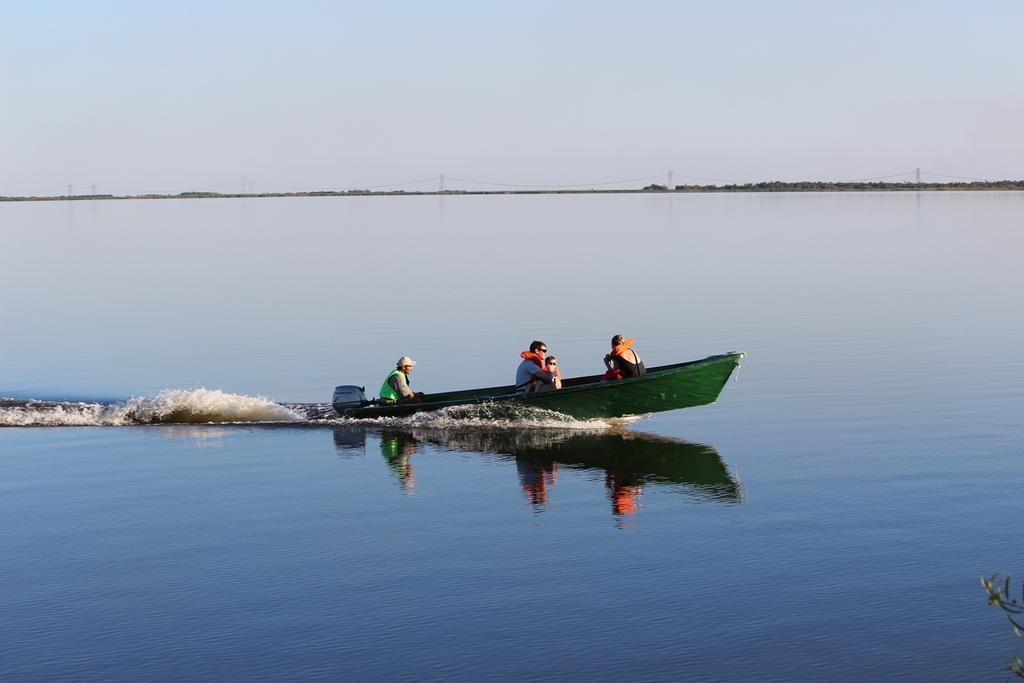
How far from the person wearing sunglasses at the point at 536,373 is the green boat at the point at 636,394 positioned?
0.30 metres

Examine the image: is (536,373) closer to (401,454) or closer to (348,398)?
(401,454)

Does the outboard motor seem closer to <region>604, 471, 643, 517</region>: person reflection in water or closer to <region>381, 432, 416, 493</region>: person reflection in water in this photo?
<region>381, 432, 416, 493</region>: person reflection in water

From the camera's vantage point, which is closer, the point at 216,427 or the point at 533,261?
the point at 216,427

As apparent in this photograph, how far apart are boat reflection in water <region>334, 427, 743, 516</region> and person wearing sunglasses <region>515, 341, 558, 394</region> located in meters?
0.84

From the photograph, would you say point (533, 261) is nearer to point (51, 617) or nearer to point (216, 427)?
point (216, 427)

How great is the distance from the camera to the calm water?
1443cm

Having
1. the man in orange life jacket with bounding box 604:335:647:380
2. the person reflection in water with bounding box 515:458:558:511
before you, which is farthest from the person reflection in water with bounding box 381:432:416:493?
the man in orange life jacket with bounding box 604:335:647:380

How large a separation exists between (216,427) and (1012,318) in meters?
25.3

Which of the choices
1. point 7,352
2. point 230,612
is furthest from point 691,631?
point 7,352

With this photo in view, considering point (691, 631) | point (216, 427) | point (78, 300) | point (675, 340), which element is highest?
point (78, 300)

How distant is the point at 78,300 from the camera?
51.4m

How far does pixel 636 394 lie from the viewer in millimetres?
25344

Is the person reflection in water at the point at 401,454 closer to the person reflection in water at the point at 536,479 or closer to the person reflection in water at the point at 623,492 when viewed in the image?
the person reflection in water at the point at 536,479

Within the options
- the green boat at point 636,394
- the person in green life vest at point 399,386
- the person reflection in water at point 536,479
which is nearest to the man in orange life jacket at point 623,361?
the green boat at point 636,394
